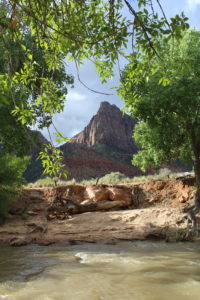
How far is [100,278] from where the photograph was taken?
4.52m

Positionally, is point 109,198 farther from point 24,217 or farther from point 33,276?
point 33,276

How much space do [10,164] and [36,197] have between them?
329 centimetres

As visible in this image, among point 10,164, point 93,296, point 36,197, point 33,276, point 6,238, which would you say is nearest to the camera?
point 93,296

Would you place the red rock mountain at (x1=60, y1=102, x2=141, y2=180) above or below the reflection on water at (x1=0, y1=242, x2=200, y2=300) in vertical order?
above

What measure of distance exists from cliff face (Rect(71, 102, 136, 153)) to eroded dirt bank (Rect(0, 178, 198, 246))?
6805 cm

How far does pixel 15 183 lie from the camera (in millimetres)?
13023

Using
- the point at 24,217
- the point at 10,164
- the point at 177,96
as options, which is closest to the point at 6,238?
the point at 24,217

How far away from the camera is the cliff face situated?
3376 inches

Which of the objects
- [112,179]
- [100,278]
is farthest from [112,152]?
[100,278]

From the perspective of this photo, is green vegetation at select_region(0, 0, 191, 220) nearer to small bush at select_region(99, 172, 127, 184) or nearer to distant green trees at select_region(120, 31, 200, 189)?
distant green trees at select_region(120, 31, 200, 189)

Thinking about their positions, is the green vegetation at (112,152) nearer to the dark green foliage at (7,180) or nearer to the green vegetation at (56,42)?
the dark green foliage at (7,180)

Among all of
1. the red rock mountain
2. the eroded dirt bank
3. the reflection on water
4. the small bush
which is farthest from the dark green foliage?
the red rock mountain

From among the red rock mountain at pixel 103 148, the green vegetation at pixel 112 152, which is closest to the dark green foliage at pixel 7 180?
the red rock mountain at pixel 103 148

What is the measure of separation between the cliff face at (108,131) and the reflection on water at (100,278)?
7722 cm
